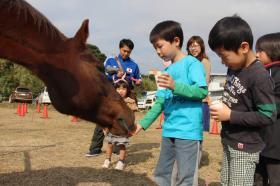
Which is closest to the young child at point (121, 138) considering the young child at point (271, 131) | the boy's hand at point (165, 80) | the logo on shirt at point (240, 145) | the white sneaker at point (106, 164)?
the white sneaker at point (106, 164)

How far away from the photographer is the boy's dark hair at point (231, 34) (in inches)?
111

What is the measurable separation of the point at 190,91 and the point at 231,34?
67cm

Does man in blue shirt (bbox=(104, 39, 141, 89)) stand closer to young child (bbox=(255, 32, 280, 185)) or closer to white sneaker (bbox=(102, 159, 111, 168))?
white sneaker (bbox=(102, 159, 111, 168))

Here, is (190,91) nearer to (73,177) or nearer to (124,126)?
(124,126)

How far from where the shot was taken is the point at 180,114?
3.51 meters

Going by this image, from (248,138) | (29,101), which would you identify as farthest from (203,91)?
(29,101)

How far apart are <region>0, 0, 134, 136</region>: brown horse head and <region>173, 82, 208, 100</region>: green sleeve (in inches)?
20.4

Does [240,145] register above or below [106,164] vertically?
above

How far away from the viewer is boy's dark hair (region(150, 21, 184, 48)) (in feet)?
11.5

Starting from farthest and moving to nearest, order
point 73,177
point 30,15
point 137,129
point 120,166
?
point 120,166
point 73,177
point 137,129
point 30,15

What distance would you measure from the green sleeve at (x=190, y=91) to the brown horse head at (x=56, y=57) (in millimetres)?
518

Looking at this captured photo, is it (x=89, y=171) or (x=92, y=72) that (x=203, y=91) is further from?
(x=89, y=171)

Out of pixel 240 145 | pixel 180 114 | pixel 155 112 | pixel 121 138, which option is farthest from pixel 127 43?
pixel 240 145

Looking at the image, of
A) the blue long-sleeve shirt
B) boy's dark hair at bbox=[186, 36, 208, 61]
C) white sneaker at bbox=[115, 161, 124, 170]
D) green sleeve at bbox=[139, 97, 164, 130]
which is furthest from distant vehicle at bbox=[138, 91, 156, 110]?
Answer: green sleeve at bbox=[139, 97, 164, 130]
